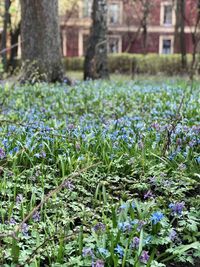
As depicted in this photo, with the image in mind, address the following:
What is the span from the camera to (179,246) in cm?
222

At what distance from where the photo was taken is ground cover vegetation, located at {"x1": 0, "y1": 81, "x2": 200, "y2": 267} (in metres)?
2.12

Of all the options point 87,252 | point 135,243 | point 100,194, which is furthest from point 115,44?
point 87,252

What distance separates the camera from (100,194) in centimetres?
283

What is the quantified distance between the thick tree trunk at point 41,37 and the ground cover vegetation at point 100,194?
4.82 meters

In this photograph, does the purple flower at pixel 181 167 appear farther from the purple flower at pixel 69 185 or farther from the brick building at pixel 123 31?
the brick building at pixel 123 31

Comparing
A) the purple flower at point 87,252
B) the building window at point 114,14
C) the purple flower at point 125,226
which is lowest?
the purple flower at point 87,252

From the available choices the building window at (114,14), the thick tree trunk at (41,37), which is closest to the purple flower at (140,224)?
the thick tree trunk at (41,37)

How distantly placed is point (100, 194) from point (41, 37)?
23.6 ft

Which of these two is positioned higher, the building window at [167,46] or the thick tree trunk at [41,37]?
the thick tree trunk at [41,37]

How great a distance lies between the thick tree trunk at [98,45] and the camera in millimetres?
12992

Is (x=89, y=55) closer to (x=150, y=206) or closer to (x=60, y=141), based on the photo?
(x=60, y=141)

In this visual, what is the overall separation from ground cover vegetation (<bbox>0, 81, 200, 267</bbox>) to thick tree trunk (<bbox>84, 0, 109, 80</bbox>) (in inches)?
337

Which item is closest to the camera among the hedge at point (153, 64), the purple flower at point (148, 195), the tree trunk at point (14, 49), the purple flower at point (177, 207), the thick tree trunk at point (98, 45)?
the purple flower at point (177, 207)

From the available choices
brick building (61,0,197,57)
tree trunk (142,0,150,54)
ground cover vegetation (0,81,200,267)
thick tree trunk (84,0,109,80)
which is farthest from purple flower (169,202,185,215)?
brick building (61,0,197,57)
